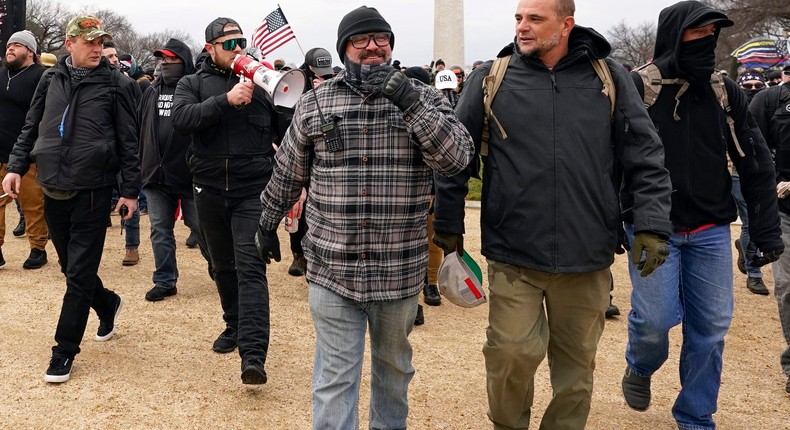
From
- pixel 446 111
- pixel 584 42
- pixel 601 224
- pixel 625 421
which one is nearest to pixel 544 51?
pixel 584 42

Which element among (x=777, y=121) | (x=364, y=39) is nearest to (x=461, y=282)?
(x=364, y=39)

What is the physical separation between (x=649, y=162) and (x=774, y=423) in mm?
2016

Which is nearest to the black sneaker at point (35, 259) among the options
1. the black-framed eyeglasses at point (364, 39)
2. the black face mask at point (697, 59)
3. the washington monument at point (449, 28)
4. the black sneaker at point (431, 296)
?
the black sneaker at point (431, 296)

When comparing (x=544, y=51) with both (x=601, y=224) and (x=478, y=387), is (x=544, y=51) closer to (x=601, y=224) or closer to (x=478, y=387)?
(x=601, y=224)

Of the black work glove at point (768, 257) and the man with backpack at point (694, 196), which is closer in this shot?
the man with backpack at point (694, 196)

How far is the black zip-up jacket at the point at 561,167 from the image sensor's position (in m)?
3.23

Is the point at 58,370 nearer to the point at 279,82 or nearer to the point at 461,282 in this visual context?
the point at 279,82

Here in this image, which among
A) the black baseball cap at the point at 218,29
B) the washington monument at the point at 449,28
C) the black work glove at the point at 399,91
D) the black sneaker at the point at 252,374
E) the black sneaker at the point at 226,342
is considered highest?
the washington monument at the point at 449,28

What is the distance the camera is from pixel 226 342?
206 inches

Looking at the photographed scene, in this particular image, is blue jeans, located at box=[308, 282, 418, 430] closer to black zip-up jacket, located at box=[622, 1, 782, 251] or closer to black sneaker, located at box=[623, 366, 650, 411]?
black zip-up jacket, located at box=[622, 1, 782, 251]

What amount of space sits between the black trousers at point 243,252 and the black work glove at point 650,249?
2.25 metres

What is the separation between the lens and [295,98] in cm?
421

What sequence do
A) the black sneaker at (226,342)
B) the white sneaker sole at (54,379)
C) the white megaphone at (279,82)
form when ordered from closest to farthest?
the white megaphone at (279,82) → the white sneaker sole at (54,379) → the black sneaker at (226,342)

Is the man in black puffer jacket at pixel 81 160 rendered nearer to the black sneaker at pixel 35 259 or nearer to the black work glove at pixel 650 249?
the black sneaker at pixel 35 259
